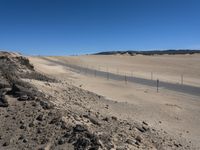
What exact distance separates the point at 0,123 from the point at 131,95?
52.9ft

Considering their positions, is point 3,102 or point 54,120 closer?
point 54,120

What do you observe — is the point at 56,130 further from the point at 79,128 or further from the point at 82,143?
the point at 82,143

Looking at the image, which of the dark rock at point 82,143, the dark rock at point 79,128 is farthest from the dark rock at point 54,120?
the dark rock at point 82,143

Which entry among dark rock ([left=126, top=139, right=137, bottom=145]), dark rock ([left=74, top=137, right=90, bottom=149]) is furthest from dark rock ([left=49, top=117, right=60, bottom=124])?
dark rock ([left=126, top=139, right=137, bottom=145])

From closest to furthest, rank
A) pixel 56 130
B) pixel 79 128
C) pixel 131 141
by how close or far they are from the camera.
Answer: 1. pixel 79 128
2. pixel 56 130
3. pixel 131 141

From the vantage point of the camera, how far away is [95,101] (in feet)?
66.0

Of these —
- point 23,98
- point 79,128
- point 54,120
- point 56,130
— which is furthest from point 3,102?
point 79,128

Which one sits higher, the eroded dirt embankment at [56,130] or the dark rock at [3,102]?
the dark rock at [3,102]

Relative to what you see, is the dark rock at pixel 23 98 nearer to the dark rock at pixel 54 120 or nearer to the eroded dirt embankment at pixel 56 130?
the eroded dirt embankment at pixel 56 130

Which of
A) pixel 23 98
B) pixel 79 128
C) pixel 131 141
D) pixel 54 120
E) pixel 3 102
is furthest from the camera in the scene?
pixel 23 98

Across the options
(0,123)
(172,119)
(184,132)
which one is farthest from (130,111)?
(0,123)

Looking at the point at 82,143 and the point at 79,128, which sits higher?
the point at 79,128

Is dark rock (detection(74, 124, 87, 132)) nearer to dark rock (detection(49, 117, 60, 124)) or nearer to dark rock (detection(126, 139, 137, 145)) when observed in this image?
dark rock (detection(49, 117, 60, 124))

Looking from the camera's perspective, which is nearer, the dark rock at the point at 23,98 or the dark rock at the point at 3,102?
the dark rock at the point at 3,102
